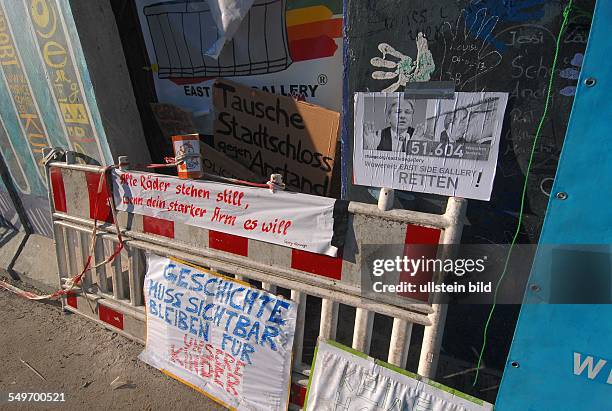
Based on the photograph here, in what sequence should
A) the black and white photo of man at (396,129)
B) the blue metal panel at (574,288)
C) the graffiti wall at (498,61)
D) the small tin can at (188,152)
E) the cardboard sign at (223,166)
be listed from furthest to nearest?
the cardboard sign at (223,166), the small tin can at (188,152), the black and white photo of man at (396,129), the graffiti wall at (498,61), the blue metal panel at (574,288)

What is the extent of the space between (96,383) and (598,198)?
11.8 ft

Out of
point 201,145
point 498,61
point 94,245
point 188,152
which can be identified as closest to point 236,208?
point 188,152

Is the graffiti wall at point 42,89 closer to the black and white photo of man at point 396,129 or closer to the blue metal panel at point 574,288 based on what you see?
the black and white photo of man at point 396,129

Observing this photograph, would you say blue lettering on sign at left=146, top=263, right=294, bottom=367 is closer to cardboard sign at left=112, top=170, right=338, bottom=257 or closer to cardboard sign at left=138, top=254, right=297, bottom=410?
cardboard sign at left=138, top=254, right=297, bottom=410

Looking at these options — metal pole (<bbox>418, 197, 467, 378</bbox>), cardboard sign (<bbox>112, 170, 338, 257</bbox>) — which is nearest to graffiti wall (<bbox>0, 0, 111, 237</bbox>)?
cardboard sign (<bbox>112, 170, 338, 257</bbox>)

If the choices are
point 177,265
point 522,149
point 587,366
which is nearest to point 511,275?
point 587,366

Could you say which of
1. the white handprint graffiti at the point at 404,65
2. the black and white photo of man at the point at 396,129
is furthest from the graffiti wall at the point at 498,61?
the black and white photo of man at the point at 396,129

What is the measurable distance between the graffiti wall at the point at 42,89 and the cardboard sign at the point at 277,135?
1421mm

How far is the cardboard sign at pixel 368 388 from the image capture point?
199cm

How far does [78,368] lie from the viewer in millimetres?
3125

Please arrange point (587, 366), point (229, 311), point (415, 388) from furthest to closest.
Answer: point (229, 311) → point (415, 388) → point (587, 366)

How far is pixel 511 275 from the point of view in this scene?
2.20m

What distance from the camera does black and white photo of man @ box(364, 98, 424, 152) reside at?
8.02 ft

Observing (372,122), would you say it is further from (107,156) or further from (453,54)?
(107,156)
